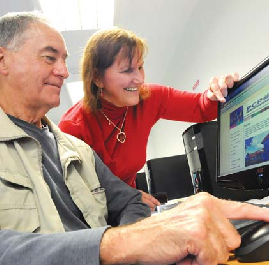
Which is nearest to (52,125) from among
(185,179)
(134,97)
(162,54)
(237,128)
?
(134,97)

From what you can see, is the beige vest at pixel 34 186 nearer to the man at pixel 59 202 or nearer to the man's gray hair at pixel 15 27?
the man at pixel 59 202

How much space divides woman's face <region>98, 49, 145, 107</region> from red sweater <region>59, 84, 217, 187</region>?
2.3 inches

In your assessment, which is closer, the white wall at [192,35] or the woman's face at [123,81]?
the woman's face at [123,81]

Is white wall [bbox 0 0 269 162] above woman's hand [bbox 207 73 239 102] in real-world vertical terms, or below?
above

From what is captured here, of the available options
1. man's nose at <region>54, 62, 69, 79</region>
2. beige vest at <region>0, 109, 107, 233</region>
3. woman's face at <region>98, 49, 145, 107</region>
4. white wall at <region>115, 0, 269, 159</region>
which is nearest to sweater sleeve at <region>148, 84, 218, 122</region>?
woman's face at <region>98, 49, 145, 107</region>

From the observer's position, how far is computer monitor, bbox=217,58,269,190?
899 millimetres

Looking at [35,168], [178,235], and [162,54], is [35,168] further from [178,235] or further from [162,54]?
[162,54]

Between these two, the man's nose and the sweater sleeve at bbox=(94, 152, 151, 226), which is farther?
the man's nose

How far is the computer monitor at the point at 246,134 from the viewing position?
35.4 inches

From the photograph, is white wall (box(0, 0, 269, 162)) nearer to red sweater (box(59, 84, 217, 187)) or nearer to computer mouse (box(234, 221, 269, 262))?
red sweater (box(59, 84, 217, 187))

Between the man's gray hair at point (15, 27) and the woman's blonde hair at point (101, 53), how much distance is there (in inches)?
13.3

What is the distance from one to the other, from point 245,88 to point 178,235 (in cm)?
76

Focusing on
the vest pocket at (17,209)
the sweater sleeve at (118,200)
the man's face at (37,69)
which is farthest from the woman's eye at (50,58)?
the vest pocket at (17,209)

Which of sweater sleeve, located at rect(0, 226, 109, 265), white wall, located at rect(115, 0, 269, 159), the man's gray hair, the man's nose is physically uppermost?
white wall, located at rect(115, 0, 269, 159)
